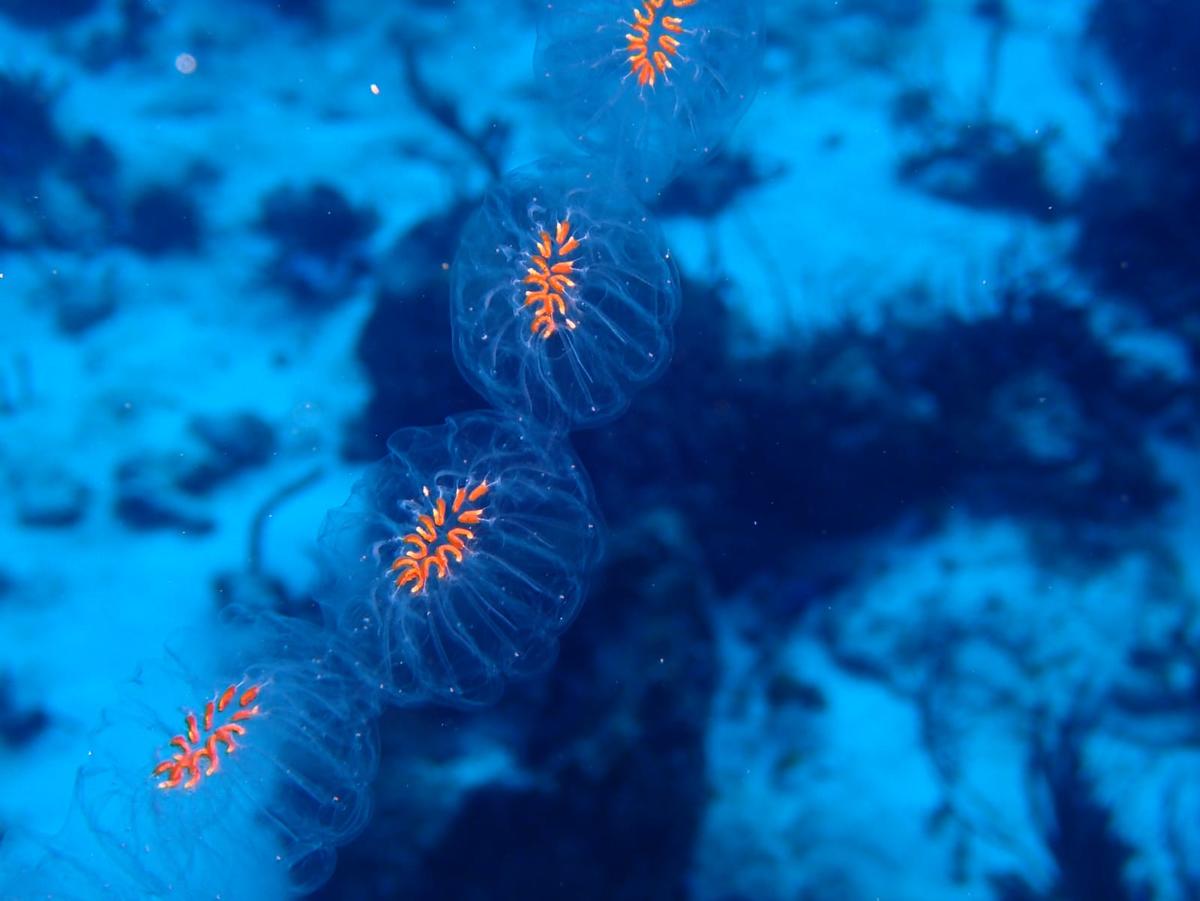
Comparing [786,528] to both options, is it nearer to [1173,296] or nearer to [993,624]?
[993,624]

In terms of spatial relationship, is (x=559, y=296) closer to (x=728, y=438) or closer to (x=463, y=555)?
(x=728, y=438)

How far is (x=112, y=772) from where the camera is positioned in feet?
18.9

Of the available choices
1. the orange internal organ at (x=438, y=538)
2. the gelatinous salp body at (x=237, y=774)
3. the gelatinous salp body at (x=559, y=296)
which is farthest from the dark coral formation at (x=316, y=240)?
the gelatinous salp body at (x=237, y=774)

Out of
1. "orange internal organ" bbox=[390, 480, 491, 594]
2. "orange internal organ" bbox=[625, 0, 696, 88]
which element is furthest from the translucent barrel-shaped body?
"orange internal organ" bbox=[625, 0, 696, 88]

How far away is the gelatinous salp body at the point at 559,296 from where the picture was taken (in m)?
5.82

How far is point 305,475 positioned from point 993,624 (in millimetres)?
5484

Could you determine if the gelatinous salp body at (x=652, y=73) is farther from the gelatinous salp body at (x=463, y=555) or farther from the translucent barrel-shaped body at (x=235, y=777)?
the translucent barrel-shaped body at (x=235, y=777)

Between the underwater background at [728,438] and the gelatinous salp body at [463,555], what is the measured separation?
0.31m

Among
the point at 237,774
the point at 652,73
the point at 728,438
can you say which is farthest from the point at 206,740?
the point at 652,73

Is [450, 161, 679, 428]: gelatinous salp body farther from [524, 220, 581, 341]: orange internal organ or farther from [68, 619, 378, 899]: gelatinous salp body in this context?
[68, 619, 378, 899]: gelatinous salp body

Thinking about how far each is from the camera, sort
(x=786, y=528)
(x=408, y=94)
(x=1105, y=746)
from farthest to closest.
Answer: (x=408, y=94) → (x=786, y=528) → (x=1105, y=746)

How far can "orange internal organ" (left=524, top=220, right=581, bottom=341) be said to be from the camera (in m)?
5.77

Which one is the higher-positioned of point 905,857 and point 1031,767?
point 1031,767

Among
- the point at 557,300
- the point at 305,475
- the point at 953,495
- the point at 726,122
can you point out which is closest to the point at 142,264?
the point at 305,475
